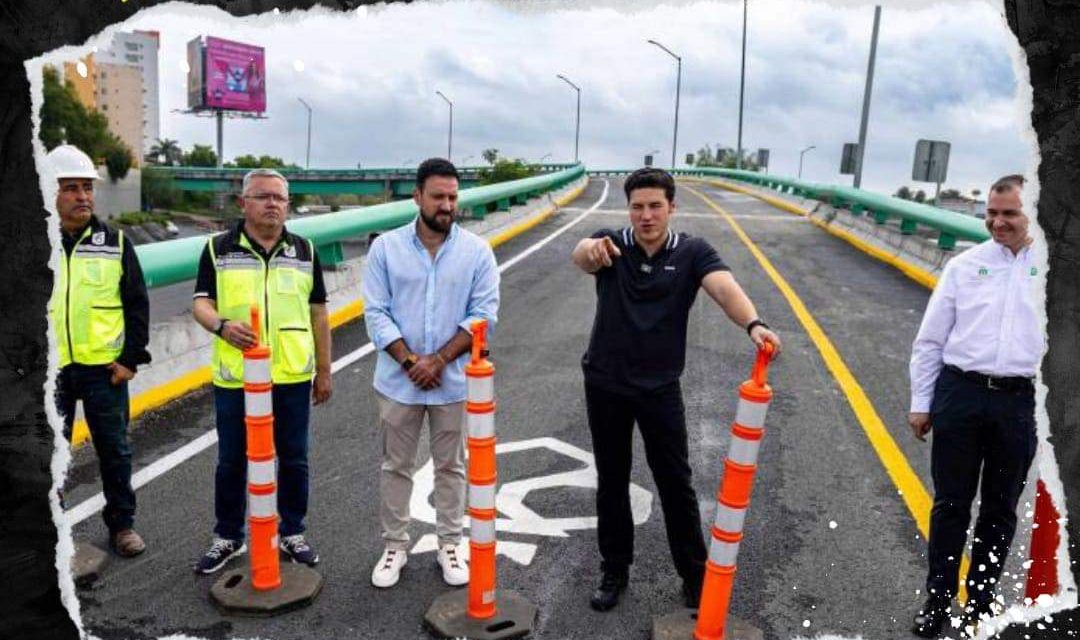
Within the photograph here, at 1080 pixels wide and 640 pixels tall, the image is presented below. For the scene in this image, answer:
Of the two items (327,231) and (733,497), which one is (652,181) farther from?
(327,231)

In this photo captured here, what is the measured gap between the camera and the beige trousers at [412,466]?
12.9ft

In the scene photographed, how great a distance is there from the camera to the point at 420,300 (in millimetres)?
3910

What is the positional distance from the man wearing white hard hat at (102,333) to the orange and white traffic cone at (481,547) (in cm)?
173

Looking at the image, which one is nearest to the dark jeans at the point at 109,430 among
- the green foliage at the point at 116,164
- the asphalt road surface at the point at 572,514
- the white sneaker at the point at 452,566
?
the asphalt road surface at the point at 572,514

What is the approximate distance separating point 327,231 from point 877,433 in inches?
218

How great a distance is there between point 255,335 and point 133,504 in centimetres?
131

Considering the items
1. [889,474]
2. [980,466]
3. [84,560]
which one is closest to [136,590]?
[84,560]

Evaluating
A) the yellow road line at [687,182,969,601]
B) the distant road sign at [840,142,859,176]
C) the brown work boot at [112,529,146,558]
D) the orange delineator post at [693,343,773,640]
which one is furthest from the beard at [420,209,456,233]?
the distant road sign at [840,142,859,176]

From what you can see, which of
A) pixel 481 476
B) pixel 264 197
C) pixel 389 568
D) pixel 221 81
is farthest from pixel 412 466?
pixel 221 81

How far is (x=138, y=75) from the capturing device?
95688 mm

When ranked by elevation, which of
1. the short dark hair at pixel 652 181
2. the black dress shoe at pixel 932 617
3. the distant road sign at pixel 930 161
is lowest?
the black dress shoe at pixel 932 617

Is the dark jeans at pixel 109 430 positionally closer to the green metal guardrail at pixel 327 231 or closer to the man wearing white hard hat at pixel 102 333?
the man wearing white hard hat at pixel 102 333

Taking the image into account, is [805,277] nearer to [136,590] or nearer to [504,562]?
[504,562]

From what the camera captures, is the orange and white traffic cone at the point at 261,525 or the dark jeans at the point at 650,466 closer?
the orange and white traffic cone at the point at 261,525
